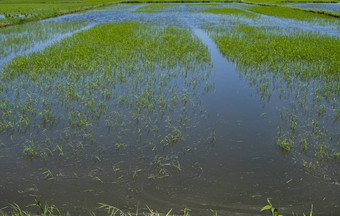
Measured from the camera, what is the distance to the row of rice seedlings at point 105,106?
3934 mm

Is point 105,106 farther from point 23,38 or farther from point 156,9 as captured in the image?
point 156,9

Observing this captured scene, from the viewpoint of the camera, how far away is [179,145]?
13.7 feet

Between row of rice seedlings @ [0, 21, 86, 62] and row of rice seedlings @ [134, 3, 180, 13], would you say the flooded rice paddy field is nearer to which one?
row of rice seedlings @ [0, 21, 86, 62]

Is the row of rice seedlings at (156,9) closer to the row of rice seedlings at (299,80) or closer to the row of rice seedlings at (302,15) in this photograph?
the row of rice seedlings at (302,15)

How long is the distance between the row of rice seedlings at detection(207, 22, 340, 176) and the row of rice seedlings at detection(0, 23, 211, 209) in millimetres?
1249

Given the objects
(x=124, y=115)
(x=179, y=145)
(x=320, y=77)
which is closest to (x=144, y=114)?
(x=124, y=115)

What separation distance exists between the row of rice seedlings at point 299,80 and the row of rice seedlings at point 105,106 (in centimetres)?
125

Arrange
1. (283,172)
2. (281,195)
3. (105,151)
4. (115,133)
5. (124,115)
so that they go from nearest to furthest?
1. (281,195)
2. (283,172)
3. (105,151)
4. (115,133)
5. (124,115)

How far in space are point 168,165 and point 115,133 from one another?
1182mm

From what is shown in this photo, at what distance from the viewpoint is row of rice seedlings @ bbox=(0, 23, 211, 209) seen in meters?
3.93

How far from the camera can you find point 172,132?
179 inches

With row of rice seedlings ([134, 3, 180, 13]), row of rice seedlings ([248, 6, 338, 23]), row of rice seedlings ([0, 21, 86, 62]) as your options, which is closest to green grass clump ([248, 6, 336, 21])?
row of rice seedlings ([248, 6, 338, 23])

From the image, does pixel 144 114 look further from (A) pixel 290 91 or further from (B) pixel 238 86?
(A) pixel 290 91

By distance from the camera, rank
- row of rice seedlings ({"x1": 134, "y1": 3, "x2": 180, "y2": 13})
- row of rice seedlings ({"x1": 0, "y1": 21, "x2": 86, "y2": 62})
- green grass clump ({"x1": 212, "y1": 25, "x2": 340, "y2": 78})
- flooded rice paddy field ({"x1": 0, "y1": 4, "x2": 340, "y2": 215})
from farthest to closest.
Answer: row of rice seedlings ({"x1": 134, "y1": 3, "x2": 180, "y2": 13}) < row of rice seedlings ({"x1": 0, "y1": 21, "x2": 86, "y2": 62}) < green grass clump ({"x1": 212, "y1": 25, "x2": 340, "y2": 78}) < flooded rice paddy field ({"x1": 0, "y1": 4, "x2": 340, "y2": 215})
